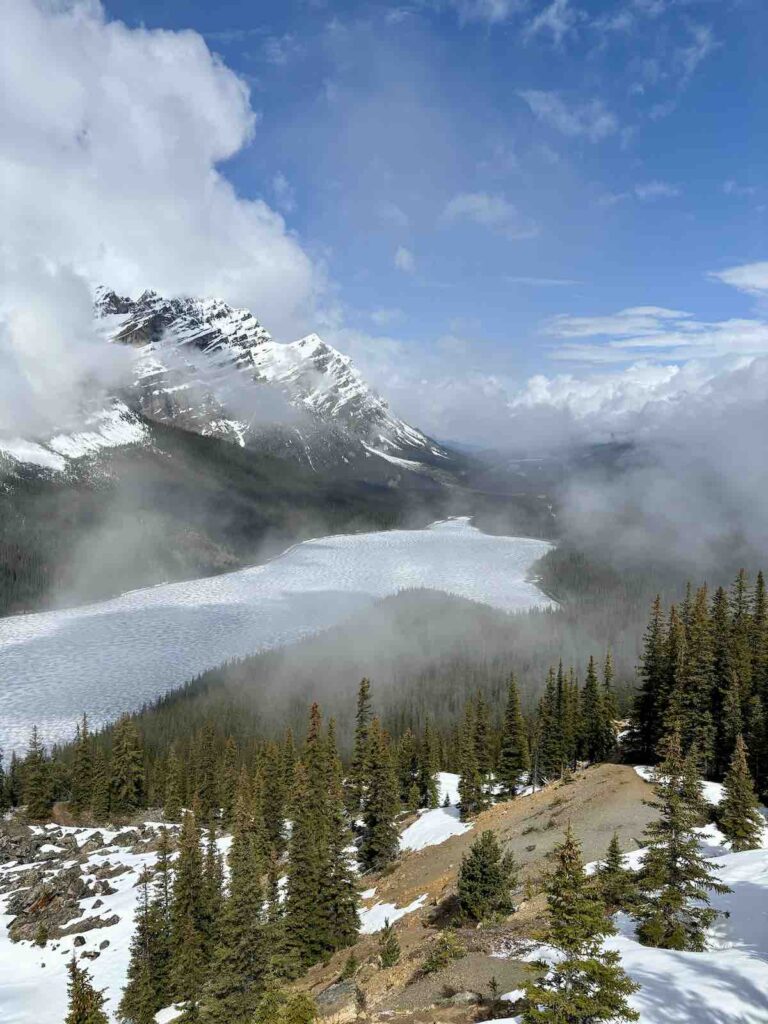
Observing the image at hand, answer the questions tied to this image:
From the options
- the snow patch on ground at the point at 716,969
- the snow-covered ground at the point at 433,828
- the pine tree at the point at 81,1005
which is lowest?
the snow-covered ground at the point at 433,828

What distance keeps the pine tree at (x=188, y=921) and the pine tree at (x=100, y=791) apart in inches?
1831

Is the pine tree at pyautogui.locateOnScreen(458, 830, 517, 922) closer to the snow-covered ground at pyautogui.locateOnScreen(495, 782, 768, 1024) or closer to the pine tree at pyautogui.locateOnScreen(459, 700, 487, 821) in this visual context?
the snow-covered ground at pyautogui.locateOnScreen(495, 782, 768, 1024)

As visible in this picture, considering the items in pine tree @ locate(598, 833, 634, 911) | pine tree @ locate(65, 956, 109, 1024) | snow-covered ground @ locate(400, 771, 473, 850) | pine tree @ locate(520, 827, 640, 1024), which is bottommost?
snow-covered ground @ locate(400, 771, 473, 850)

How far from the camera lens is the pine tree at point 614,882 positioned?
90.7 ft

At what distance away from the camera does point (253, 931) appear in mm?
30688

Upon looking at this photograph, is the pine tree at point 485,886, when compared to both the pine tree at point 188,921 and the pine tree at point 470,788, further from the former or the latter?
the pine tree at point 470,788

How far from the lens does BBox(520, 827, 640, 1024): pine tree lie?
13.3m

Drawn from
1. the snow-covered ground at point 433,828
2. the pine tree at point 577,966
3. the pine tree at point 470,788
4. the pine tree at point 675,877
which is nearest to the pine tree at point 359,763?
the snow-covered ground at point 433,828

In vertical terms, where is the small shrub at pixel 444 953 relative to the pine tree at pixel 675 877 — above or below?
below

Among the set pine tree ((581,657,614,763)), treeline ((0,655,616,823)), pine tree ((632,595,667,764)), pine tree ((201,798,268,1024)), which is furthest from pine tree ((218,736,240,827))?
pine tree ((632,595,667,764))

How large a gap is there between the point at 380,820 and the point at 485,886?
24.0 meters

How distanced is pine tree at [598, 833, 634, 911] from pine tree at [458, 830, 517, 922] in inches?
264

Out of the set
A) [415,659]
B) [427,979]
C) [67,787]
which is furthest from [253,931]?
[415,659]

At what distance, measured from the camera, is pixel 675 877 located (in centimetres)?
2223
